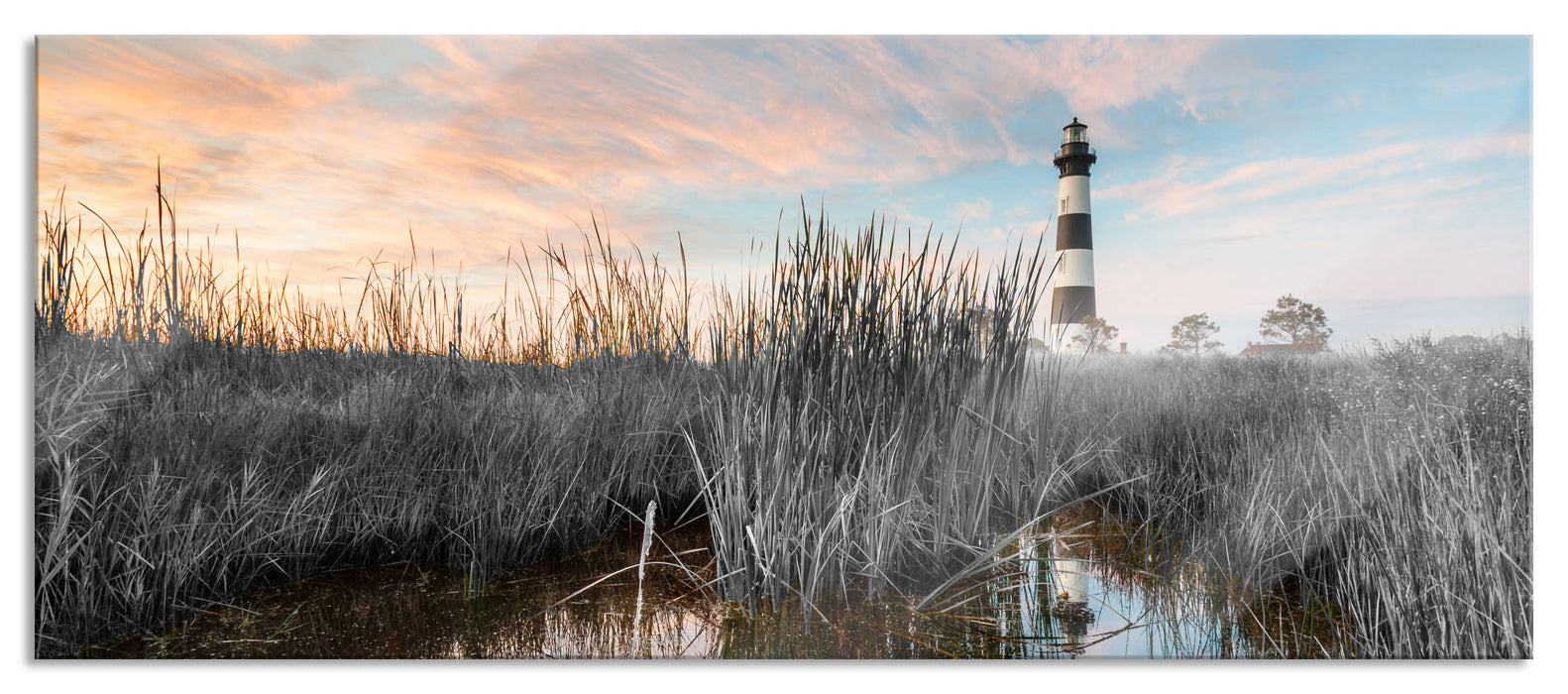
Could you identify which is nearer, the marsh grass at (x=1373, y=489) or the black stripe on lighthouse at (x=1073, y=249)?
the marsh grass at (x=1373, y=489)

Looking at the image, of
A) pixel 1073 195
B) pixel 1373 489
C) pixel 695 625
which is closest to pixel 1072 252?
pixel 1073 195

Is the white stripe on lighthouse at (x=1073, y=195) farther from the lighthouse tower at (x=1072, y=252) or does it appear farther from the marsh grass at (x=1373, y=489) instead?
the marsh grass at (x=1373, y=489)

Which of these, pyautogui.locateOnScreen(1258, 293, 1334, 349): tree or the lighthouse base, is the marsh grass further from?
the lighthouse base

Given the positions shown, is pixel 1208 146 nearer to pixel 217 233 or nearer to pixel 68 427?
pixel 217 233

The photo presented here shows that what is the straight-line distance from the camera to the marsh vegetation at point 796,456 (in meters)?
1.53

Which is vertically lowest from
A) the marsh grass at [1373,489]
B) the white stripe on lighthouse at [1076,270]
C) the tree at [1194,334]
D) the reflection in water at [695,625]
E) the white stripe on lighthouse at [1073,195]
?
the reflection in water at [695,625]

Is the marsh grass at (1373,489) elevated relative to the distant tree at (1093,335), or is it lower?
lower

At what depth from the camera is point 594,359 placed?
2.61 meters

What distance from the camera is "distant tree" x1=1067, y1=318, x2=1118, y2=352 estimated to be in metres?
2.11

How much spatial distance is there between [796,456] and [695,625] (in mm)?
458

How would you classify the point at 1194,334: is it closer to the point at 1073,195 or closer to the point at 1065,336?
the point at 1065,336

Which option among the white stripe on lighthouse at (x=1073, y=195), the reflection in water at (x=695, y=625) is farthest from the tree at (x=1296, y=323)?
the reflection in water at (x=695, y=625)

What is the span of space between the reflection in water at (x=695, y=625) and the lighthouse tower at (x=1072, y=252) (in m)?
0.72

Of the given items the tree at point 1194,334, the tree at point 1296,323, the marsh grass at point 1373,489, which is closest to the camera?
the marsh grass at point 1373,489
